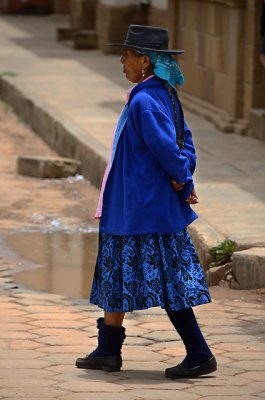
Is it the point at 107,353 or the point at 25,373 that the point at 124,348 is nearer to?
the point at 107,353

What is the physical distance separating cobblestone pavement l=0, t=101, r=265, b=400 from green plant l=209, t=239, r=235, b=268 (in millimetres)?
229

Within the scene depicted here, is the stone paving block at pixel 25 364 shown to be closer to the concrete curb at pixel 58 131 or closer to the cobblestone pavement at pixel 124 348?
the cobblestone pavement at pixel 124 348

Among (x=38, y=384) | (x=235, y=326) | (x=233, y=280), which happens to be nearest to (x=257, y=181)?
(x=233, y=280)

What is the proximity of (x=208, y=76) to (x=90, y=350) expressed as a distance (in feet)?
26.1

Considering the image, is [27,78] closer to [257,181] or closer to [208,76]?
[208,76]

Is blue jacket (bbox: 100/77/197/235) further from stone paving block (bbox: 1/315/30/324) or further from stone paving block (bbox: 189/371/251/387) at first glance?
stone paving block (bbox: 1/315/30/324)

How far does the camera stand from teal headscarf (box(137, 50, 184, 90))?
229 inches

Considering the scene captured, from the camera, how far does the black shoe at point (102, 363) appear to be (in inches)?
231

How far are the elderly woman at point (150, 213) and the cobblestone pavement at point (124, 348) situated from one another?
0.16 meters

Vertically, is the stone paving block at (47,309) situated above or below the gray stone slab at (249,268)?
below

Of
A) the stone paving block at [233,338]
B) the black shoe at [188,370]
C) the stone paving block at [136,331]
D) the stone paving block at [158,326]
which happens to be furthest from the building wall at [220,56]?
the black shoe at [188,370]

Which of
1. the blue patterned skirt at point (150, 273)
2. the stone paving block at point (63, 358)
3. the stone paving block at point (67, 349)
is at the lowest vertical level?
the stone paving block at point (67, 349)

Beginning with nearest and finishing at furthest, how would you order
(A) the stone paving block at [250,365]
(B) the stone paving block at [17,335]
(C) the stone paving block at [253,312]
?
(A) the stone paving block at [250,365], (B) the stone paving block at [17,335], (C) the stone paving block at [253,312]

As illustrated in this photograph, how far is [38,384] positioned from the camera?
18.1 ft
